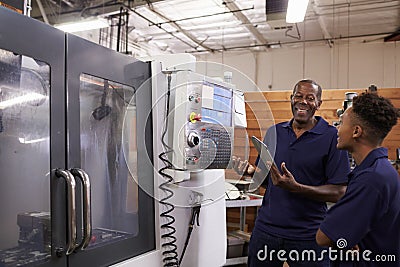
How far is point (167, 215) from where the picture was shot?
5.51 feet

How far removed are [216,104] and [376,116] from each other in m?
0.65

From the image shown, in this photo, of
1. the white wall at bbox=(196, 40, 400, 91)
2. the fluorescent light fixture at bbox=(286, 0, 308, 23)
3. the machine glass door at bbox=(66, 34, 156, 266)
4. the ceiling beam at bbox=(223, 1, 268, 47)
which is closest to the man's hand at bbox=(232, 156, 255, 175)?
the machine glass door at bbox=(66, 34, 156, 266)

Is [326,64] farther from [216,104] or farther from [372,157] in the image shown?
[372,157]

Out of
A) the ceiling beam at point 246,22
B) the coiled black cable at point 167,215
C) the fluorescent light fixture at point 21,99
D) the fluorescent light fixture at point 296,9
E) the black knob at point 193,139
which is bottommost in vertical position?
the coiled black cable at point 167,215

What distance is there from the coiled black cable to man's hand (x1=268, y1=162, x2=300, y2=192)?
532 mm

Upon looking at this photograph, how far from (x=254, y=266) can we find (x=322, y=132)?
31.9 inches

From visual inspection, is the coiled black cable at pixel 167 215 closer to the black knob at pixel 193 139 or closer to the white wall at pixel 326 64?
the black knob at pixel 193 139

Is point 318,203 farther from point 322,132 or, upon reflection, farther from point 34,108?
point 34,108

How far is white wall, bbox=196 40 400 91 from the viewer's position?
6641 mm

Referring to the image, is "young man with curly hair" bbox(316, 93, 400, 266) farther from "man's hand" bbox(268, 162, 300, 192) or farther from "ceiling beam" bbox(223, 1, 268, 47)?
"ceiling beam" bbox(223, 1, 268, 47)

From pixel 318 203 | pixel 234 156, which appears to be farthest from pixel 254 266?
pixel 234 156

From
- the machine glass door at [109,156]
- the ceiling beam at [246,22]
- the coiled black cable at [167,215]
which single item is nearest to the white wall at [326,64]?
the ceiling beam at [246,22]

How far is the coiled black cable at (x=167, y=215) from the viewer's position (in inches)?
64.6

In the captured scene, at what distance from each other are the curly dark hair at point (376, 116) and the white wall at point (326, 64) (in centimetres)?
499
